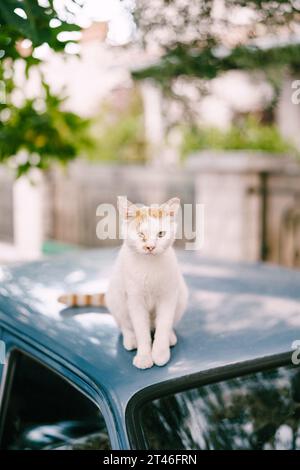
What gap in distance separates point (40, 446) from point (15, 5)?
1.44m

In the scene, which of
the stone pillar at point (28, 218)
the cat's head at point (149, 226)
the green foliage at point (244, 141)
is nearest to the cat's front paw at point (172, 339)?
the cat's head at point (149, 226)

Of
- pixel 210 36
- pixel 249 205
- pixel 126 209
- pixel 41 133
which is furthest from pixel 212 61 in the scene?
pixel 126 209

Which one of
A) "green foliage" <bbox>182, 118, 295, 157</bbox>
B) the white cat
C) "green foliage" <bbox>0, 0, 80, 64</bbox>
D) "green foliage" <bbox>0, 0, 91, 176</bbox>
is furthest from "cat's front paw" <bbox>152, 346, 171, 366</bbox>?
"green foliage" <bbox>182, 118, 295, 157</bbox>

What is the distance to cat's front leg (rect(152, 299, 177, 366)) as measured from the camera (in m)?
1.83

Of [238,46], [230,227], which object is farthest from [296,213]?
[238,46]

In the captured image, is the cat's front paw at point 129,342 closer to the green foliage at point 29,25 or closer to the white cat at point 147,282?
the white cat at point 147,282

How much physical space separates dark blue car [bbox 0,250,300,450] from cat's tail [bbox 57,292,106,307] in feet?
0.12

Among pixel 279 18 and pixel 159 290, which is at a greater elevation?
pixel 279 18

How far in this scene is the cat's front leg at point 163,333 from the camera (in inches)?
71.9

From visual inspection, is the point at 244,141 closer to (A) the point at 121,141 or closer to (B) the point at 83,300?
(A) the point at 121,141

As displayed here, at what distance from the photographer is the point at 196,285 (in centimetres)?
271

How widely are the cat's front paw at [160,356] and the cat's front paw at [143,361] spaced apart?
1cm

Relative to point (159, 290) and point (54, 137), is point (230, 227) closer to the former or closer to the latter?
point (54, 137)

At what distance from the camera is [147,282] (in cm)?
187
